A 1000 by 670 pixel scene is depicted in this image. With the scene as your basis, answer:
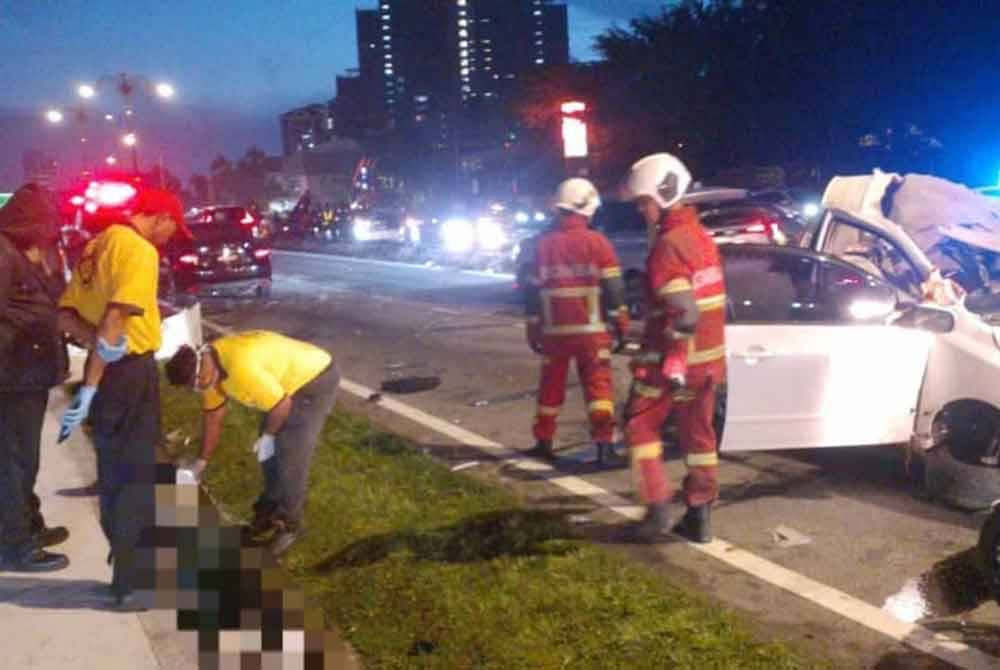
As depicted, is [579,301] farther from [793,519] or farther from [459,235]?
[459,235]

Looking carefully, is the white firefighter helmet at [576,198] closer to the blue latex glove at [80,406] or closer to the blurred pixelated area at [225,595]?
the blurred pixelated area at [225,595]

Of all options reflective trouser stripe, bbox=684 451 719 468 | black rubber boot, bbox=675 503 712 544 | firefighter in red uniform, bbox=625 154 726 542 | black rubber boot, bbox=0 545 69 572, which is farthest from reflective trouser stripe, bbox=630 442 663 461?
black rubber boot, bbox=0 545 69 572

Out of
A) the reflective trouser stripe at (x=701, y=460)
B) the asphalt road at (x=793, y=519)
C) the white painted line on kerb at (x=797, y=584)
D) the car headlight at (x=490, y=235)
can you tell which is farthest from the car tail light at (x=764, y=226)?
the car headlight at (x=490, y=235)

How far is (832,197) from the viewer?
835 cm

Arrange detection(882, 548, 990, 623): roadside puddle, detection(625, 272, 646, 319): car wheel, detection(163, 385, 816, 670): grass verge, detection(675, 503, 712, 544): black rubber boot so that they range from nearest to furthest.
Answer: detection(163, 385, 816, 670): grass verge → detection(882, 548, 990, 623): roadside puddle → detection(675, 503, 712, 544): black rubber boot → detection(625, 272, 646, 319): car wheel

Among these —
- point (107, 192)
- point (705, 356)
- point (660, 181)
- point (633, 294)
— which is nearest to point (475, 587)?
point (705, 356)

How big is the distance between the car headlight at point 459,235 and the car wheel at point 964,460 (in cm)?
2298

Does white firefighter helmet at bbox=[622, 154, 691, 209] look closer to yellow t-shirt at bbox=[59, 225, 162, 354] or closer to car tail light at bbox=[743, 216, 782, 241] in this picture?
yellow t-shirt at bbox=[59, 225, 162, 354]

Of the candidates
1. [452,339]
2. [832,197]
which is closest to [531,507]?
[832,197]

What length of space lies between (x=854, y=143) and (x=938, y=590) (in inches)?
1132

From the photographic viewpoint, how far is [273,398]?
5.17m

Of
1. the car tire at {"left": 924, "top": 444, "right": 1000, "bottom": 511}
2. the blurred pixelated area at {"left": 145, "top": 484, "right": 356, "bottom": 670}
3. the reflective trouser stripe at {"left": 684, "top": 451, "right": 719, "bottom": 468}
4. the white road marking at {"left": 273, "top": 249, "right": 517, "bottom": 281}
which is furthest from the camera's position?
the white road marking at {"left": 273, "top": 249, "right": 517, "bottom": 281}

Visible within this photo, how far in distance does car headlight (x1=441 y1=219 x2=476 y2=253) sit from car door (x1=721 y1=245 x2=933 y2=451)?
74.2 ft

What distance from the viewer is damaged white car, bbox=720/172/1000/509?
6.02 m
